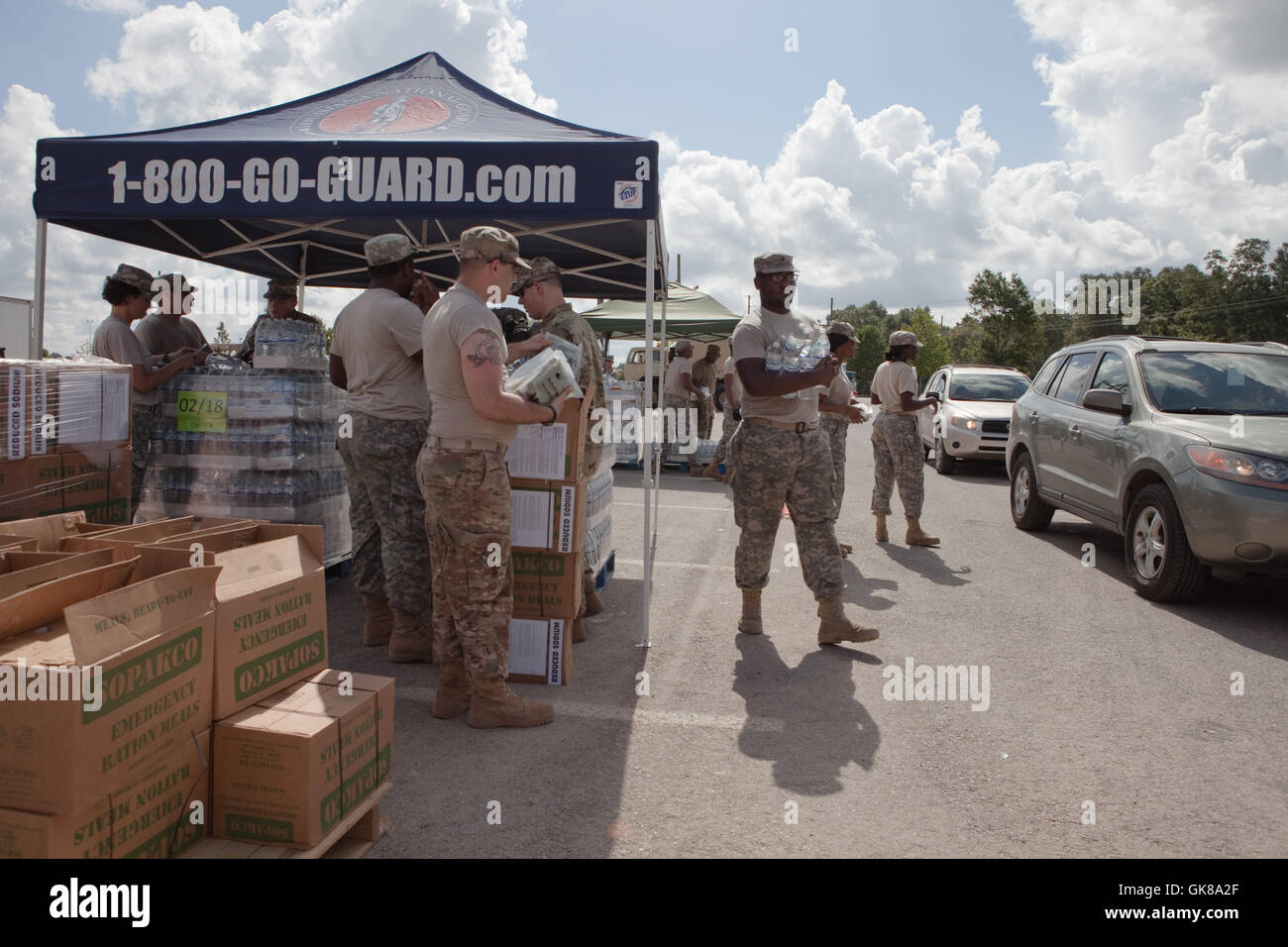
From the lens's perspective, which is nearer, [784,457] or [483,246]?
[483,246]

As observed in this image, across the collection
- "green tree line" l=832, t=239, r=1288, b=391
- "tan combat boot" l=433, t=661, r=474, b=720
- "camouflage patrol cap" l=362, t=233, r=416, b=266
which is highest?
"green tree line" l=832, t=239, r=1288, b=391

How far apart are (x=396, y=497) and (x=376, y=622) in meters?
0.88

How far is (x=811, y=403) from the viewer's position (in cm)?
497

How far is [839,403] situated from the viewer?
6.96m

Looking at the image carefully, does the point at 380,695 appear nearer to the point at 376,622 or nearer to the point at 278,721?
the point at 278,721

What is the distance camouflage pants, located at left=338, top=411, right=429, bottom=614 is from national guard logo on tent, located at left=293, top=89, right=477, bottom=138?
1666 millimetres

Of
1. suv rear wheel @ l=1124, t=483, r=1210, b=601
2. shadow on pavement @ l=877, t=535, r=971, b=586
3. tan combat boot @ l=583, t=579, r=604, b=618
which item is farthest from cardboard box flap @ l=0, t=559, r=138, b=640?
suv rear wheel @ l=1124, t=483, r=1210, b=601

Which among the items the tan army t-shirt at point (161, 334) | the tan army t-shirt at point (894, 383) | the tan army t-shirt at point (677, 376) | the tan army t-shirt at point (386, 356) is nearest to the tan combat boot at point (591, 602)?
the tan army t-shirt at point (386, 356)

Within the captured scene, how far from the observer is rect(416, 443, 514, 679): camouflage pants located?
3.54 metres

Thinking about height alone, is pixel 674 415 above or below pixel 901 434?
above

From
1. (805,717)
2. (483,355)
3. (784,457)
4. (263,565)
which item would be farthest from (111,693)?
(784,457)

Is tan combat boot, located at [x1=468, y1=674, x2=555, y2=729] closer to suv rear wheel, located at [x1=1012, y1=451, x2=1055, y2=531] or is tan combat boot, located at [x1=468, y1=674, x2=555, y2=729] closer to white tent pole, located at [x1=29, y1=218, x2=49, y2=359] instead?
white tent pole, located at [x1=29, y1=218, x2=49, y2=359]

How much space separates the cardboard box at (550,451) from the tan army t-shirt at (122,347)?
105 inches

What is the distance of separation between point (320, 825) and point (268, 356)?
3.77 meters
